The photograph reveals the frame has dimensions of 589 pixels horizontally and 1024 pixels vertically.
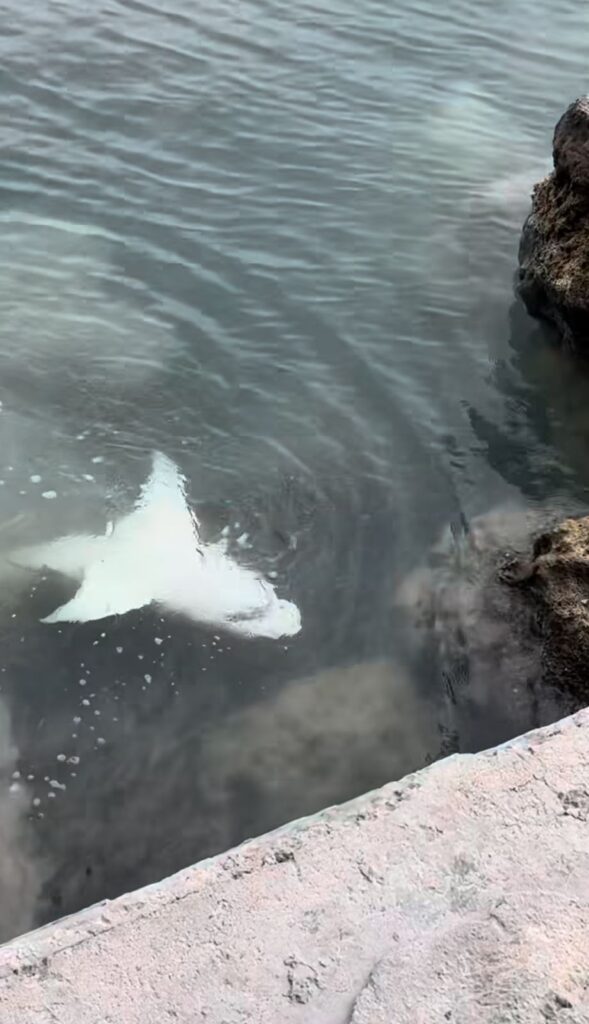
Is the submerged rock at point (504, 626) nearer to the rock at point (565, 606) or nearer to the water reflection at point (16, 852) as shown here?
the rock at point (565, 606)

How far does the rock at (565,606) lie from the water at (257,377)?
7.2 inches

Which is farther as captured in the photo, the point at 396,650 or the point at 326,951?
the point at 396,650

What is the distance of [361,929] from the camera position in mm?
2477

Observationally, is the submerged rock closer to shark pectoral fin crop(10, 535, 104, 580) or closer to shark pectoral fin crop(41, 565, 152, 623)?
shark pectoral fin crop(41, 565, 152, 623)

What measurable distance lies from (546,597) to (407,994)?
7.68 ft

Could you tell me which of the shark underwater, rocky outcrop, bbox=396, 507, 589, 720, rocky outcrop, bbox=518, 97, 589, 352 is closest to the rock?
rocky outcrop, bbox=396, 507, 589, 720

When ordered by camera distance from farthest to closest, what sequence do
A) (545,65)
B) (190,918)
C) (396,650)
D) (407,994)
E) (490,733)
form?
(545,65)
(396,650)
(490,733)
(190,918)
(407,994)

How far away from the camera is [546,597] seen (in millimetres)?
4336

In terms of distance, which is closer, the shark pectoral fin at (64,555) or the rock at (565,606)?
the rock at (565,606)

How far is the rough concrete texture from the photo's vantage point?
2.33 meters

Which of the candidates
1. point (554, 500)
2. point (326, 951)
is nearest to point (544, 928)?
point (326, 951)

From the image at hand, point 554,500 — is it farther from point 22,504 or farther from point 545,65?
point 545,65

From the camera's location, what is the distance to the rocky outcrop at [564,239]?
582cm

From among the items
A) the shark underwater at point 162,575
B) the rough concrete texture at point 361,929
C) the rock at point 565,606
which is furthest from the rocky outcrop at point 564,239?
the rough concrete texture at point 361,929
